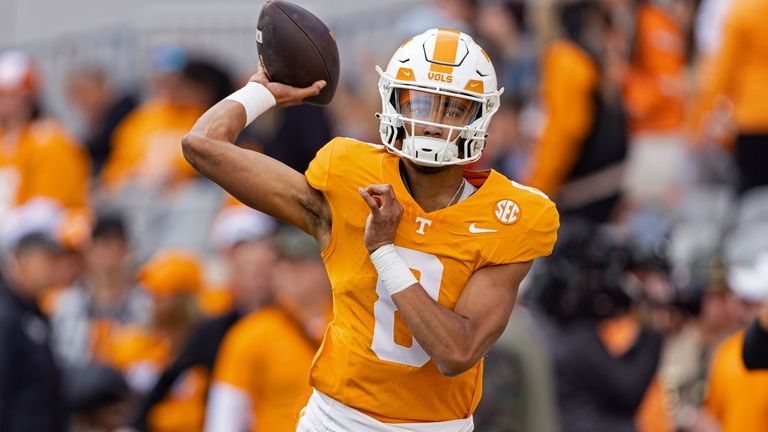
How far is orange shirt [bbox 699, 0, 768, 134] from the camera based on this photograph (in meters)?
8.77

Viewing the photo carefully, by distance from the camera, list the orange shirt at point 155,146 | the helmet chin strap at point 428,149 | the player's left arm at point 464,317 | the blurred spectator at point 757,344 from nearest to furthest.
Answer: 1. the player's left arm at point 464,317
2. the helmet chin strap at point 428,149
3. the blurred spectator at point 757,344
4. the orange shirt at point 155,146

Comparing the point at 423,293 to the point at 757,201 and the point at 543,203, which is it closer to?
the point at 543,203

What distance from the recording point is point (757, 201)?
352 inches

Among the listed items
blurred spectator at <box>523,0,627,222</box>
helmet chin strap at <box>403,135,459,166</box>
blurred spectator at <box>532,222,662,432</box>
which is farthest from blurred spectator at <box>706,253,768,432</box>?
blurred spectator at <box>523,0,627,222</box>

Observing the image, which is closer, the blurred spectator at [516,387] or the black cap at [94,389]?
the blurred spectator at [516,387]

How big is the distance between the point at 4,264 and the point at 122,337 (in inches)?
36.1

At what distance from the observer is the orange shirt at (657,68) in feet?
34.3

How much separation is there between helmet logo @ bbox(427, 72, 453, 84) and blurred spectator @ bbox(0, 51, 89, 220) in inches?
274

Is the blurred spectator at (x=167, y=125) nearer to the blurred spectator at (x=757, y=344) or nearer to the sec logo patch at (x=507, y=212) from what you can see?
the blurred spectator at (x=757, y=344)

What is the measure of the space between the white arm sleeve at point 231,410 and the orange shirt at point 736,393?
198cm

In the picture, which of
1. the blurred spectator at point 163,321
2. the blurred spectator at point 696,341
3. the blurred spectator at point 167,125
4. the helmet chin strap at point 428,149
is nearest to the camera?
the helmet chin strap at point 428,149

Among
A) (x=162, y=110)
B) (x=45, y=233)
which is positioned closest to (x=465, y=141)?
(x=45, y=233)

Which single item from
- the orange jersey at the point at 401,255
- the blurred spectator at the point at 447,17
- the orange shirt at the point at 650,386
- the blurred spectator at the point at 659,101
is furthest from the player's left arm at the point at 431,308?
the blurred spectator at the point at 659,101

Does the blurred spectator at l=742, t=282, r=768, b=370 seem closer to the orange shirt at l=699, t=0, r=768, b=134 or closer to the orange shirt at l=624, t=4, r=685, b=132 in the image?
the orange shirt at l=699, t=0, r=768, b=134
